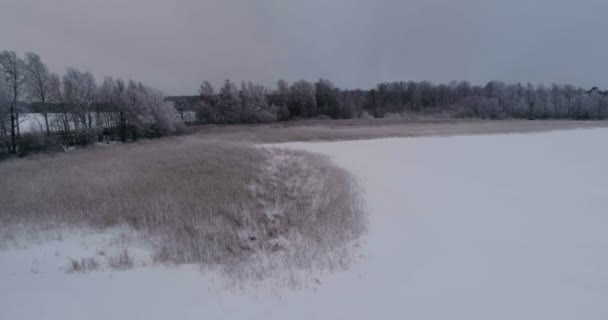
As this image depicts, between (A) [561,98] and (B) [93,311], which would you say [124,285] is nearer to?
(B) [93,311]

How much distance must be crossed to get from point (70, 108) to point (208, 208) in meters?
39.3

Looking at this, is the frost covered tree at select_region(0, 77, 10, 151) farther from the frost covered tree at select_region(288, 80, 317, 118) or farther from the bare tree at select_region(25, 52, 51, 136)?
the frost covered tree at select_region(288, 80, 317, 118)

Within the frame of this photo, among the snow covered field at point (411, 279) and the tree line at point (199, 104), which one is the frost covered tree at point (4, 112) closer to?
the tree line at point (199, 104)

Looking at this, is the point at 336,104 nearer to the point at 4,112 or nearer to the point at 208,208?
the point at 4,112

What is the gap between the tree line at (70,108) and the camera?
2572 centimetres

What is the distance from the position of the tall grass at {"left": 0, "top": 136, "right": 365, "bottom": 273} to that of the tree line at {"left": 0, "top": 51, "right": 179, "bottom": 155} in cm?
1718

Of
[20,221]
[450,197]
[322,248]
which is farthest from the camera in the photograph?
[450,197]

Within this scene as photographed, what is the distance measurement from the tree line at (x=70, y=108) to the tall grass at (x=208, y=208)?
17177 millimetres

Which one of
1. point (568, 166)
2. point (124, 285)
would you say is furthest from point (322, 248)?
point (568, 166)

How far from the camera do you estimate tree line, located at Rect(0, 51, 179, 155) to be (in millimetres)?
25719

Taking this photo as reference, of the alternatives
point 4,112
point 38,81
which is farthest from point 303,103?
point 4,112

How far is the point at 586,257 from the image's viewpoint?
4.41 m

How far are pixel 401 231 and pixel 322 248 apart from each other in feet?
6.44

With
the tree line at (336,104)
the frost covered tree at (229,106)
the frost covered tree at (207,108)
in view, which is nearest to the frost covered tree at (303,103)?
the tree line at (336,104)
